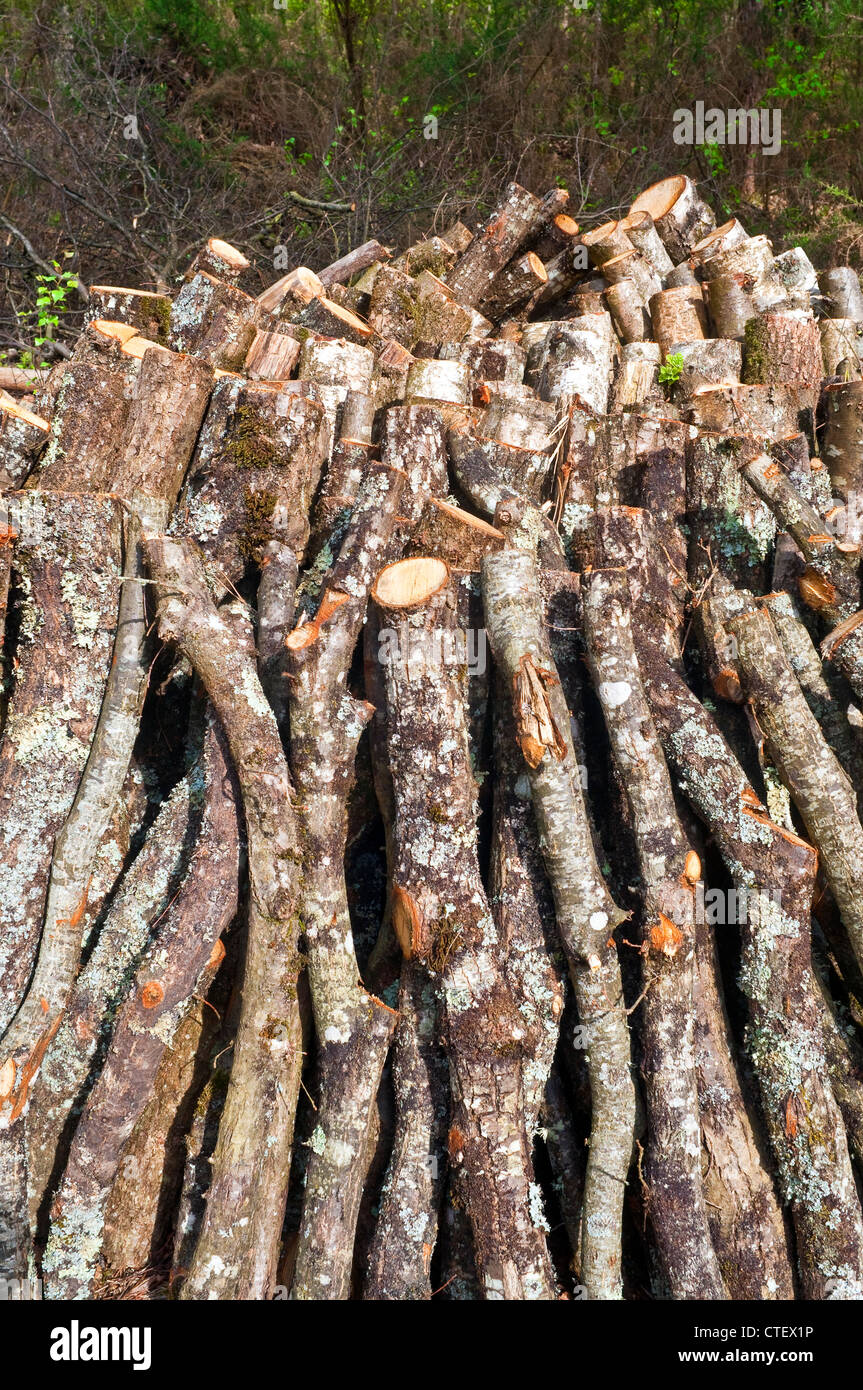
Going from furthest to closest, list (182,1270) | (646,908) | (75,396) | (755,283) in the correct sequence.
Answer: (755,283) < (75,396) < (646,908) < (182,1270)

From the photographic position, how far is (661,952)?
3434mm

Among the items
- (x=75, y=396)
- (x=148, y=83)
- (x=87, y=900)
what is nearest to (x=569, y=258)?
(x=75, y=396)

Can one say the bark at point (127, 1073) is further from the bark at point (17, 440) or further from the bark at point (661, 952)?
the bark at point (17, 440)

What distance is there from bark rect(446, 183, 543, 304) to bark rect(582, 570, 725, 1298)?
323 centimetres

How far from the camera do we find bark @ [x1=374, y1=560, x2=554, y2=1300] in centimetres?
316

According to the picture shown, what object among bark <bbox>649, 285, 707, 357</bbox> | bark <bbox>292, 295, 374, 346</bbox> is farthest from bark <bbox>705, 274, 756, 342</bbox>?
bark <bbox>292, 295, 374, 346</bbox>

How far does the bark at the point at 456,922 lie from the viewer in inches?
124

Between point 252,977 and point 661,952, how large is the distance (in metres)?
1.46

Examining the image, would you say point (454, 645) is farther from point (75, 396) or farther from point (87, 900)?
point (75, 396)

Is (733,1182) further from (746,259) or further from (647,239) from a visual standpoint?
(647,239)

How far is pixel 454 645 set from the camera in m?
3.59

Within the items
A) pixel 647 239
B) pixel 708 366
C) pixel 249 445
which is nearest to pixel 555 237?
pixel 647 239

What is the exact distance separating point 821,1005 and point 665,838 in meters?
0.88

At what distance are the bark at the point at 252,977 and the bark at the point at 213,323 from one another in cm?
157
